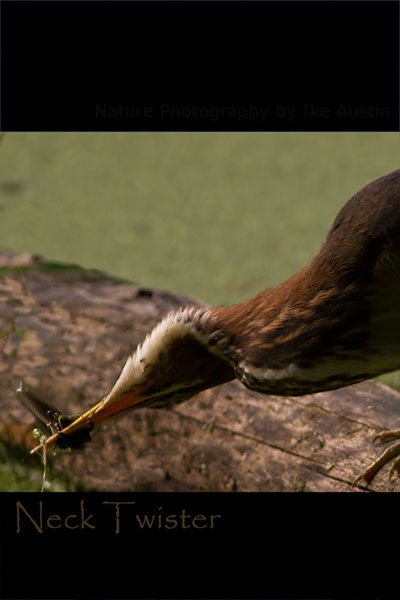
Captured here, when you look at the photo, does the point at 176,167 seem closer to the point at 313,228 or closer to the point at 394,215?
the point at 313,228

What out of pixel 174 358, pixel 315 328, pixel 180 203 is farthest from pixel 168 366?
pixel 180 203

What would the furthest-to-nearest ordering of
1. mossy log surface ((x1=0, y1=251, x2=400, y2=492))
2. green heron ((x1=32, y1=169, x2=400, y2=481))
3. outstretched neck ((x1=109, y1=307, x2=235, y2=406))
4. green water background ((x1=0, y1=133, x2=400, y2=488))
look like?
green water background ((x1=0, y1=133, x2=400, y2=488))
mossy log surface ((x1=0, y1=251, x2=400, y2=492))
outstretched neck ((x1=109, y1=307, x2=235, y2=406))
green heron ((x1=32, y1=169, x2=400, y2=481))

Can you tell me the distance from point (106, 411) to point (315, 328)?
0.57 m

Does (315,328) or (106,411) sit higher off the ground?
(315,328)

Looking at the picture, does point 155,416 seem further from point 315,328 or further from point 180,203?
point 180,203

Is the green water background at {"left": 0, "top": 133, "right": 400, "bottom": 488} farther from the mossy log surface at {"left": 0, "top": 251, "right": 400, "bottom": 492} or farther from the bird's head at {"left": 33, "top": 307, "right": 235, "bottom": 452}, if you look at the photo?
the bird's head at {"left": 33, "top": 307, "right": 235, "bottom": 452}

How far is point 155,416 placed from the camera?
2029 millimetres

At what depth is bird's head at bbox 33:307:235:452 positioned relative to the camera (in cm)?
162

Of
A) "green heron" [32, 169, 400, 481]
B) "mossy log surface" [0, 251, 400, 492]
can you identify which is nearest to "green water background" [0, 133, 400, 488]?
"mossy log surface" [0, 251, 400, 492]

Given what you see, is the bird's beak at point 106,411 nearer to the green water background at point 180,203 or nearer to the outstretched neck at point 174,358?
the outstretched neck at point 174,358

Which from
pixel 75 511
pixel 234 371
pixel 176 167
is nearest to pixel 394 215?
pixel 234 371

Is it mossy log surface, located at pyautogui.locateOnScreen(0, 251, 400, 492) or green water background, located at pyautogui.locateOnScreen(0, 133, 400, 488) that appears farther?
green water background, located at pyautogui.locateOnScreen(0, 133, 400, 488)

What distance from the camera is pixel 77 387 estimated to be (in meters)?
2.11

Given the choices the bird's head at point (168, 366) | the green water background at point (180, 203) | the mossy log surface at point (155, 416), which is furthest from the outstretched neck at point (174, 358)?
the green water background at point (180, 203)
